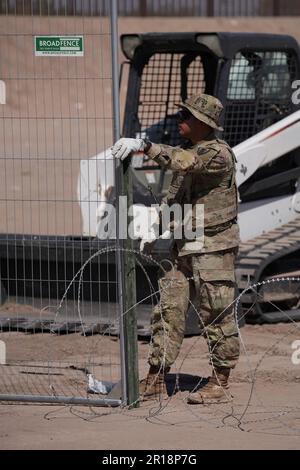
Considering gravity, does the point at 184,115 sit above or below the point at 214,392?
above

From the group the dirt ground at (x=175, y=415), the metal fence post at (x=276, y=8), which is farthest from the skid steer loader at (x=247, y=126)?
the metal fence post at (x=276, y=8)

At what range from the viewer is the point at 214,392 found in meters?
7.11

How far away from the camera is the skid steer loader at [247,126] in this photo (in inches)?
403

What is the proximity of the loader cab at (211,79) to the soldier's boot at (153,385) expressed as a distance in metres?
3.43

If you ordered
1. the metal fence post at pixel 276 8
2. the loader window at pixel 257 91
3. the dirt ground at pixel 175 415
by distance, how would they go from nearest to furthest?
the dirt ground at pixel 175 415, the loader window at pixel 257 91, the metal fence post at pixel 276 8

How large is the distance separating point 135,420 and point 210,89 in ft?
16.1

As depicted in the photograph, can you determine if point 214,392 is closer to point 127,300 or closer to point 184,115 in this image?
point 127,300

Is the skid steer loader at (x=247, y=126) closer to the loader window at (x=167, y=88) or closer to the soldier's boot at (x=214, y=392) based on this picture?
the loader window at (x=167, y=88)

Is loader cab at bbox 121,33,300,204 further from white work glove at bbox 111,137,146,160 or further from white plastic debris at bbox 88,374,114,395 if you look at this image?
white work glove at bbox 111,137,146,160

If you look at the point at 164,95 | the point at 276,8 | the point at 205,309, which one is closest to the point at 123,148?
the point at 205,309

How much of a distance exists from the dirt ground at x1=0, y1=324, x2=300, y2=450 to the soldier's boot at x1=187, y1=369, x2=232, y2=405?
0.23 ft

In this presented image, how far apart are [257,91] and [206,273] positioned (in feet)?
12.9
